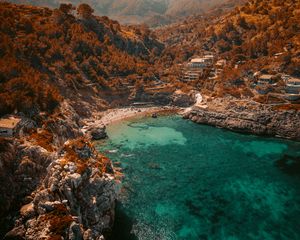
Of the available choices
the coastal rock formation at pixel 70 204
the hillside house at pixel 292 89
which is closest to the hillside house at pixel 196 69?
the hillside house at pixel 292 89

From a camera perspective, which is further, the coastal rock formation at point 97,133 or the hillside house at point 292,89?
the hillside house at point 292,89

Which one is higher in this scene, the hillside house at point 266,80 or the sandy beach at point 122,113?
the hillside house at point 266,80

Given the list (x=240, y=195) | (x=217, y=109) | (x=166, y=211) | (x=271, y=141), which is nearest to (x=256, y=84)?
(x=217, y=109)

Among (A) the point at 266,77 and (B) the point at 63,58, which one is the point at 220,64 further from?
(B) the point at 63,58

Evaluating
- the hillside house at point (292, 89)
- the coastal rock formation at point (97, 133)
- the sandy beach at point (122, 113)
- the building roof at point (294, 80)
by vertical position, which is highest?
the building roof at point (294, 80)

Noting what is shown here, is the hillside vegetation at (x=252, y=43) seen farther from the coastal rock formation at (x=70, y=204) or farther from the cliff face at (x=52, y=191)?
the coastal rock formation at (x=70, y=204)

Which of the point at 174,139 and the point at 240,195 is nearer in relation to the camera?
the point at 240,195

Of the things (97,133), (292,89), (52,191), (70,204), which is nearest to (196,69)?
(292,89)

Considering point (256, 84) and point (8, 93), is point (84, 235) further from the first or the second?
point (256, 84)
